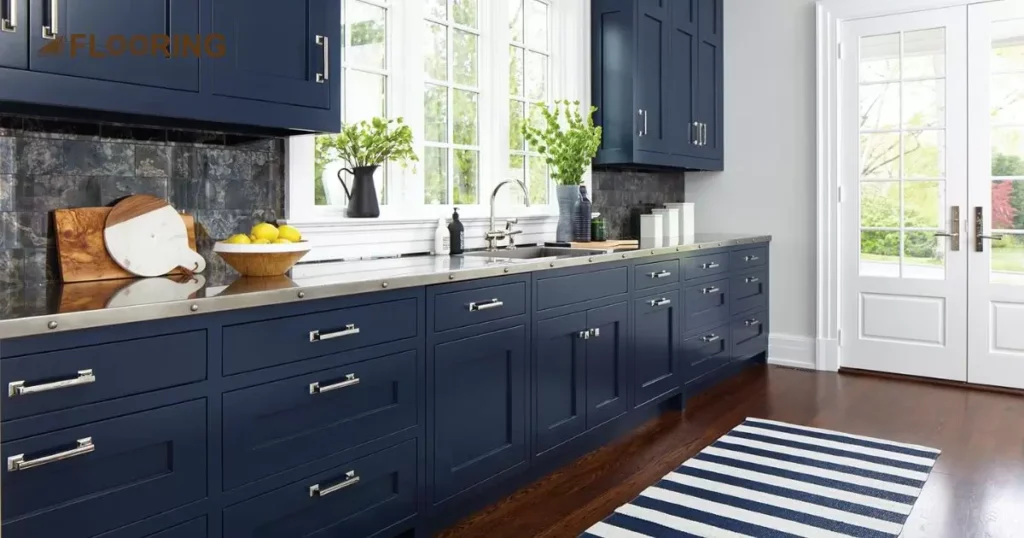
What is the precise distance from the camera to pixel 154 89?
2.10 meters

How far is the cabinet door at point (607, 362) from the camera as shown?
136 inches

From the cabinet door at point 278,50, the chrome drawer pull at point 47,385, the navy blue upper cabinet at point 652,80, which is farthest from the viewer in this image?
the navy blue upper cabinet at point 652,80

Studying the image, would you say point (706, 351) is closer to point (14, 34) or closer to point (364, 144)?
point (364, 144)

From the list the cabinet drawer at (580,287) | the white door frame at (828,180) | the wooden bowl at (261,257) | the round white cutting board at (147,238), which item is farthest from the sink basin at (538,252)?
the white door frame at (828,180)

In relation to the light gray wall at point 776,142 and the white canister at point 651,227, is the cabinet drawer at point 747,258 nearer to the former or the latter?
the light gray wall at point 776,142

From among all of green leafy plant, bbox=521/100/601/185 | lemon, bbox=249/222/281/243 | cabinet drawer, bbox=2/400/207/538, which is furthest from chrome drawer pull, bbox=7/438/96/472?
green leafy plant, bbox=521/100/601/185

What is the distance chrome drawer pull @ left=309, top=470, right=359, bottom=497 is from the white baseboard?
3997 mm

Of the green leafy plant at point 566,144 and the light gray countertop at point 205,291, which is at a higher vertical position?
the green leafy plant at point 566,144

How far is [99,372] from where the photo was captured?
66.0 inches

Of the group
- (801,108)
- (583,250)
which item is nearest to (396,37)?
(583,250)

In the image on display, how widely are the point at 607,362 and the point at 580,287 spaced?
440 mm

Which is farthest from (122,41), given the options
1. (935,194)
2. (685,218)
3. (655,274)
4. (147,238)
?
(935,194)

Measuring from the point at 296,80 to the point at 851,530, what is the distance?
7.62 ft

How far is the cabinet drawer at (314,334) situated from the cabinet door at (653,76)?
103 inches
